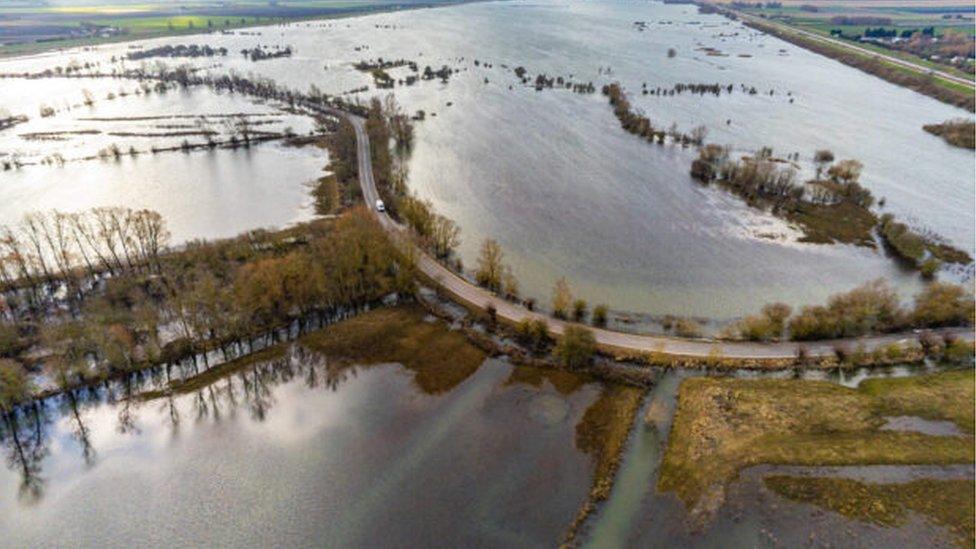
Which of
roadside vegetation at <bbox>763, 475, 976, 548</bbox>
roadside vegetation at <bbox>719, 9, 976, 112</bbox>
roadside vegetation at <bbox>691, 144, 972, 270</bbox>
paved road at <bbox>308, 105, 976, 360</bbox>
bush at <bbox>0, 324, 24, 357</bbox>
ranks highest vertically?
roadside vegetation at <bbox>719, 9, 976, 112</bbox>

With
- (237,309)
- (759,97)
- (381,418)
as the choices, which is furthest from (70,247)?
(759,97)

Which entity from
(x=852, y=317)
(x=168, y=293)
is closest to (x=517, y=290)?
(x=852, y=317)

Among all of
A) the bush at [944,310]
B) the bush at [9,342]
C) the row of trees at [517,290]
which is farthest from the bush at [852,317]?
the bush at [9,342]

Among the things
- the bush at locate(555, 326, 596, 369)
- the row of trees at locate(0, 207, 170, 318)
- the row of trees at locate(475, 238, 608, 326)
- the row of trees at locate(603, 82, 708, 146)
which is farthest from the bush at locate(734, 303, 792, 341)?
the row of trees at locate(0, 207, 170, 318)

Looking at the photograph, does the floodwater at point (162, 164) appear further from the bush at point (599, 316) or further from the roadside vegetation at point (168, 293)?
the bush at point (599, 316)

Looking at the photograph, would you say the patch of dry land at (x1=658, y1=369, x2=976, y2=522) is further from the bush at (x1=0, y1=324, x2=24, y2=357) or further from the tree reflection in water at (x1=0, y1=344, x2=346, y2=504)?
the bush at (x1=0, y1=324, x2=24, y2=357)

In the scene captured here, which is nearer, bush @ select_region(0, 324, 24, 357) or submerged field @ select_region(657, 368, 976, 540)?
submerged field @ select_region(657, 368, 976, 540)
